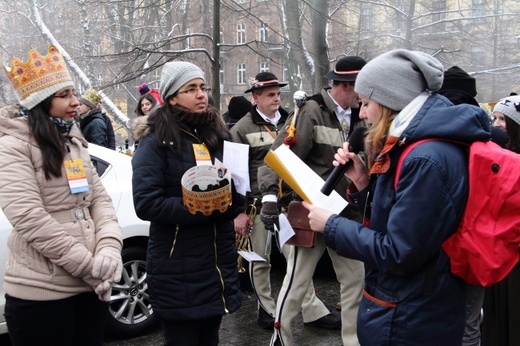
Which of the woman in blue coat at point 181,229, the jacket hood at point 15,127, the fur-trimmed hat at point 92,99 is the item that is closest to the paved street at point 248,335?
the woman in blue coat at point 181,229

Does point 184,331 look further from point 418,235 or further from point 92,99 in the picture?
point 92,99

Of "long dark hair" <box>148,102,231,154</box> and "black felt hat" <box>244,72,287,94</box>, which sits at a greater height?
"black felt hat" <box>244,72,287,94</box>

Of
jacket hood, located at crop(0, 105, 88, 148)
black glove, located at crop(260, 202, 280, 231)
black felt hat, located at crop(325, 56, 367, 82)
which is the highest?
black felt hat, located at crop(325, 56, 367, 82)

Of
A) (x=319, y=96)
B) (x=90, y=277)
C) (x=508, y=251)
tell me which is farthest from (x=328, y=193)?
(x=319, y=96)

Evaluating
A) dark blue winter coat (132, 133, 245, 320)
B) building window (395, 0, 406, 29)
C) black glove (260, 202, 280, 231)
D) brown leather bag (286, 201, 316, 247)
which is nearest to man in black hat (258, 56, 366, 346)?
black glove (260, 202, 280, 231)

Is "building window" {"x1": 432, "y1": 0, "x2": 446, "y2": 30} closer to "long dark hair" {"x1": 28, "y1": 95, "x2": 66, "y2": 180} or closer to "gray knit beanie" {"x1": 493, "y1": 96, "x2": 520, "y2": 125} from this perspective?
"gray knit beanie" {"x1": 493, "y1": 96, "x2": 520, "y2": 125}

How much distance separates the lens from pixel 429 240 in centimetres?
212

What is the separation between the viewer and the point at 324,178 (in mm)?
4312

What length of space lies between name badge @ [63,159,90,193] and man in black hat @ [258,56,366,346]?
1588mm

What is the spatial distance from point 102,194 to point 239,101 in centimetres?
413

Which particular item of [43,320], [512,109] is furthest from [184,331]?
[512,109]

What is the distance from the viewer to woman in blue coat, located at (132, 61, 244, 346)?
3.09 meters

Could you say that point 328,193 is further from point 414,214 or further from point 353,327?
point 353,327

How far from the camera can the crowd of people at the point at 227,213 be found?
7.13 ft
